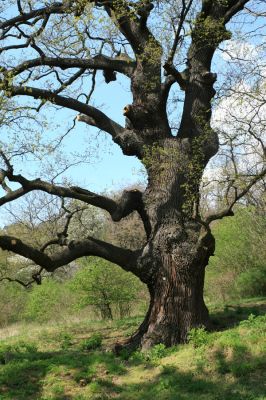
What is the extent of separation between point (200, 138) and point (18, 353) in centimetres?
666

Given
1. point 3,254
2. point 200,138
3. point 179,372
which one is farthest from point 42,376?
point 3,254

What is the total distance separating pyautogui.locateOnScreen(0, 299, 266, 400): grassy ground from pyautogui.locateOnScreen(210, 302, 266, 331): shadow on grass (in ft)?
0.30

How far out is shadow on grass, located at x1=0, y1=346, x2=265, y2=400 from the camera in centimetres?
800

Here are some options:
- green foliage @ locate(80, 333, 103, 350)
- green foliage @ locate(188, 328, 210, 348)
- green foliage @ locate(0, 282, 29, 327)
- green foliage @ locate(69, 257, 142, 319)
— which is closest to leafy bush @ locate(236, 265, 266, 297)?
green foliage @ locate(69, 257, 142, 319)

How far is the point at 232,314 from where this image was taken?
1253 centimetres

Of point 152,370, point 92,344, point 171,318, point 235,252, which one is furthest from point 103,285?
point 152,370

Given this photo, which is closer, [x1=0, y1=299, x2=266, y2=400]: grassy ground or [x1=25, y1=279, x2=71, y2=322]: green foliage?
[x1=0, y1=299, x2=266, y2=400]: grassy ground

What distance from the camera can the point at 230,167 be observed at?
1098 cm

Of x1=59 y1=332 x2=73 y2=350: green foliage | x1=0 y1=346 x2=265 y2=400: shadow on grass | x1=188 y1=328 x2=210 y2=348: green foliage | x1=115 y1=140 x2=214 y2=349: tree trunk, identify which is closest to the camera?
x1=0 y1=346 x2=265 y2=400: shadow on grass

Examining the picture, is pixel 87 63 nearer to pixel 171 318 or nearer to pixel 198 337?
pixel 171 318

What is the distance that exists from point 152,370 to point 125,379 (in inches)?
21.8

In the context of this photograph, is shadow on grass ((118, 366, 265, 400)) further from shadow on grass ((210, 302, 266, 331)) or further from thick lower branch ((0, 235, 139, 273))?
thick lower branch ((0, 235, 139, 273))

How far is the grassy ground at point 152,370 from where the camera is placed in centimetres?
824

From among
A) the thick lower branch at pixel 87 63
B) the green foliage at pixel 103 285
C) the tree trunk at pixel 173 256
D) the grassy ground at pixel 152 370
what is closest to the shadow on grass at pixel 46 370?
the grassy ground at pixel 152 370
